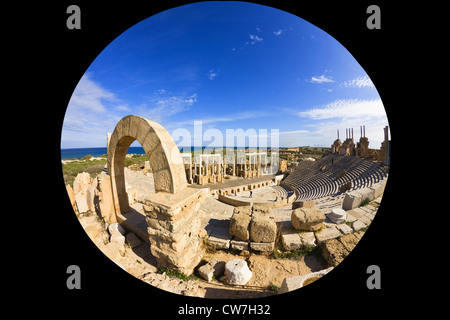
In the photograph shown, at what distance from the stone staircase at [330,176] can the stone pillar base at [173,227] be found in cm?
1314

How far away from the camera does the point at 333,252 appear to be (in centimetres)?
418

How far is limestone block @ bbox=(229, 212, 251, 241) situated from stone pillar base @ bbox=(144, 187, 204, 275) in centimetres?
135

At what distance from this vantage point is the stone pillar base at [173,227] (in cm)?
350

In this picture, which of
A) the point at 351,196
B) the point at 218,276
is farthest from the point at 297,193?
the point at 218,276

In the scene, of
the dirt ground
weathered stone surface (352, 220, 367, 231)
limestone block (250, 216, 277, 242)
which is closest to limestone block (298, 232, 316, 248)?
the dirt ground

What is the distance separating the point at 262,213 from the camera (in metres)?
5.44

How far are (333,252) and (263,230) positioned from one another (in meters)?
1.83

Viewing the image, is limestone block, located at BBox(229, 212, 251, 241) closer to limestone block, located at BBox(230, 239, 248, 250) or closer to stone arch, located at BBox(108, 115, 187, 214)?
limestone block, located at BBox(230, 239, 248, 250)

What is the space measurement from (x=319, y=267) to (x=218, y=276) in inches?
105

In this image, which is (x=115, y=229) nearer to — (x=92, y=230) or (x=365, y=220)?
(x=92, y=230)

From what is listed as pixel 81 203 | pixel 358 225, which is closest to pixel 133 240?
pixel 81 203

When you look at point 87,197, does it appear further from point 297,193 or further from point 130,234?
point 297,193

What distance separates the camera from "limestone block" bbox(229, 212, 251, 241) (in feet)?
15.6

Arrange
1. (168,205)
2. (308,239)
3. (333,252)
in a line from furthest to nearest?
(308,239) → (333,252) → (168,205)
